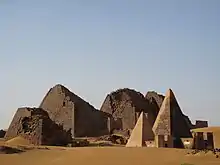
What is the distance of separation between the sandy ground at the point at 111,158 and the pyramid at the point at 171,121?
5.31 m

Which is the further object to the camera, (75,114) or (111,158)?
(75,114)

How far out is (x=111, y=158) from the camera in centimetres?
1634

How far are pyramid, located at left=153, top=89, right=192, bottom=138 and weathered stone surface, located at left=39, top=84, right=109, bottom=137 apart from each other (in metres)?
23.0

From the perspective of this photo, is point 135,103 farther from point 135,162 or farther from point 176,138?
point 135,162

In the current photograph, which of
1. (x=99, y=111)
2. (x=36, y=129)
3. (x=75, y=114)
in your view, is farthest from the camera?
(x=99, y=111)

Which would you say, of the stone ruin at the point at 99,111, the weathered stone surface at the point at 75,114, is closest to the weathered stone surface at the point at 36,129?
the stone ruin at the point at 99,111

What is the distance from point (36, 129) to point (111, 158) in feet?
39.1

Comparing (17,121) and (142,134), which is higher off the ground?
(17,121)

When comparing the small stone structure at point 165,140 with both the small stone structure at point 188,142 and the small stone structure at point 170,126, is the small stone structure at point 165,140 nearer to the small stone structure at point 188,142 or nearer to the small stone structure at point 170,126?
the small stone structure at point 170,126

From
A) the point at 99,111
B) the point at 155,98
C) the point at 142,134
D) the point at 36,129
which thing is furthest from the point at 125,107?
the point at 142,134

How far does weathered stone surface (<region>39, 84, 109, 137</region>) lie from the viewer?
153 feet

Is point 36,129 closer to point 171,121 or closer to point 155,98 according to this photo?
point 171,121

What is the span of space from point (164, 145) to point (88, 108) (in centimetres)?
2568

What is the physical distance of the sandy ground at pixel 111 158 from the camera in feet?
50.3
